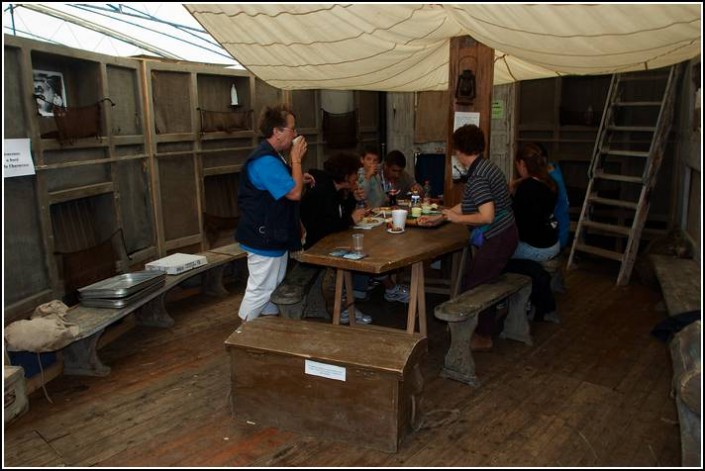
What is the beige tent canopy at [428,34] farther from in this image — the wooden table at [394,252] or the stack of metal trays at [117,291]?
the stack of metal trays at [117,291]

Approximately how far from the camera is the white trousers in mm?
4098

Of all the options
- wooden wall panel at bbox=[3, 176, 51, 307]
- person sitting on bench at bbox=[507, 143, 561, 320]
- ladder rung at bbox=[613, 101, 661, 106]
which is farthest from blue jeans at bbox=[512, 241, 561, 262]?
wooden wall panel at bbox=[3, 176, 51, 307]

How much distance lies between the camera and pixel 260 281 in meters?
4.12

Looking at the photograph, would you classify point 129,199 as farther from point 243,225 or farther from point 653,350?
point 653,350

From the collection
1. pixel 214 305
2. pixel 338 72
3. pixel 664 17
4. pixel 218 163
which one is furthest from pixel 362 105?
pixel 664 17

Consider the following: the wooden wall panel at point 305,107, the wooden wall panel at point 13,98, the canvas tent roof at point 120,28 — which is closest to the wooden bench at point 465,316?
the wooden wall panel at point 13,98

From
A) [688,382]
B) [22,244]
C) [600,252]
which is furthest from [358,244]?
[600,252]

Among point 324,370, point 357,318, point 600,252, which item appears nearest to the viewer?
point 324,370

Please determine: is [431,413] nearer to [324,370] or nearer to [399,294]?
[324,370]

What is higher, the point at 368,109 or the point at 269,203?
the point at 368,109

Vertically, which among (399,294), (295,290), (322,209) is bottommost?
(399,294)

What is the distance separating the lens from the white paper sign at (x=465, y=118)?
4680 millimetres

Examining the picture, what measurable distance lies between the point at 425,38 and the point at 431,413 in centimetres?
254

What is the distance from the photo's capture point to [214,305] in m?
5.62
